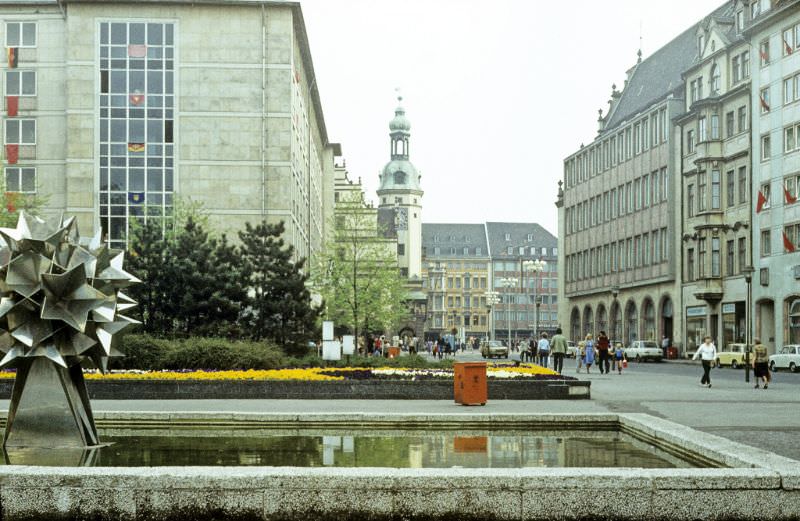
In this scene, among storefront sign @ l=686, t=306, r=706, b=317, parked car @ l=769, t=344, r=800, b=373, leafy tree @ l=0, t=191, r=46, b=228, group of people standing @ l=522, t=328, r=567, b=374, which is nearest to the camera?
group of people standing @ l=522, t=328, r=567, b=374

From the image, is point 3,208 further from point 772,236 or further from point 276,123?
point 772,236

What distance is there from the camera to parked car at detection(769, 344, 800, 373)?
57.0m

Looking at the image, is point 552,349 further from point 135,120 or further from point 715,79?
point 715,79

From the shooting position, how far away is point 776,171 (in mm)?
65812

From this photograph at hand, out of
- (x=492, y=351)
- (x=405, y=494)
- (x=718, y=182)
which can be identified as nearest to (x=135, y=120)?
(x=718, y=182)

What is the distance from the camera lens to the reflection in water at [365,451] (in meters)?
12.5

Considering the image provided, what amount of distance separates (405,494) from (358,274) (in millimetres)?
52236

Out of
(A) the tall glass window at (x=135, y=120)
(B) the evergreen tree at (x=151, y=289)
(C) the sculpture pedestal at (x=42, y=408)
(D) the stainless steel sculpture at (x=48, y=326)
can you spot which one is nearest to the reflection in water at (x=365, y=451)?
(C) the sculpture pedestal at (x=42, y=408)

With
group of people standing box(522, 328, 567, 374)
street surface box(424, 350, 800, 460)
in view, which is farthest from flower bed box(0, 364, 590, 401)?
group of people standing box(522, 328, 567, 374)

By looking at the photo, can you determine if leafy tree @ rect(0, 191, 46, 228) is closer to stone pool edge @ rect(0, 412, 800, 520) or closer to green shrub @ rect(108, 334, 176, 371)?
green shrub @ rect(108, 334, 176, 371)

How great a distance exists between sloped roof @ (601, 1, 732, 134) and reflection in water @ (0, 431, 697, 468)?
232 feet

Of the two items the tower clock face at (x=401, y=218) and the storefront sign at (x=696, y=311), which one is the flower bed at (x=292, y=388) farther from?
the tower clock face at (x=401, y=218)

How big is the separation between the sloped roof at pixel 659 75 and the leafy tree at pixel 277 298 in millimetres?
48559

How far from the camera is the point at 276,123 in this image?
2603 inches
